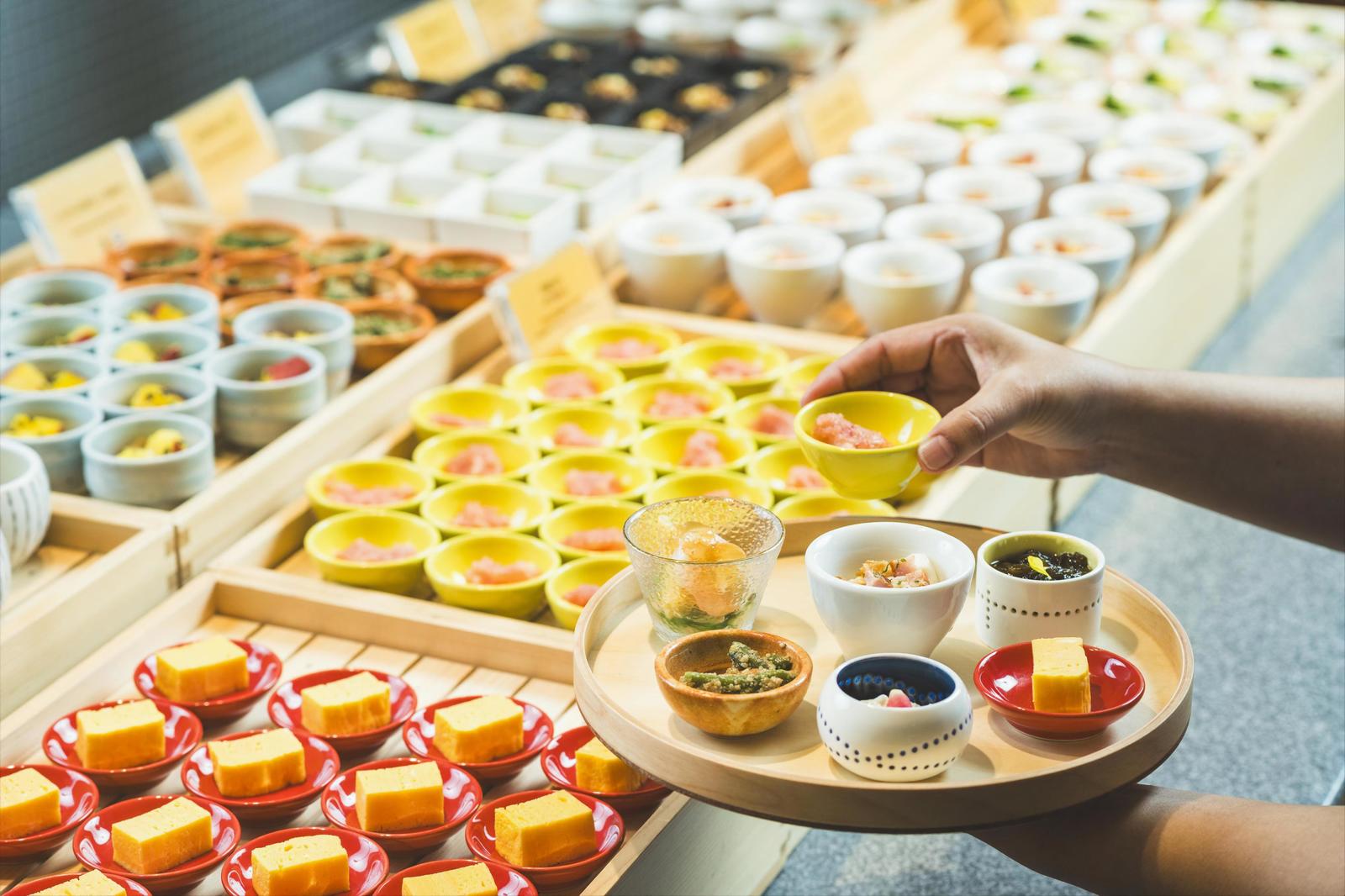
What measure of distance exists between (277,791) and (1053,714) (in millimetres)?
984

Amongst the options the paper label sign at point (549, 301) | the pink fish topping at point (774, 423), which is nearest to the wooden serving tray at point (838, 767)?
the pink fish topping at point (774, 423)

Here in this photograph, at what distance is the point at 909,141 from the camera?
4137 millimetres

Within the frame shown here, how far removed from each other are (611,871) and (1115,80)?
3.57m

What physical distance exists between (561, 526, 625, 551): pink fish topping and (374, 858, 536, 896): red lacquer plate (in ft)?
2.44

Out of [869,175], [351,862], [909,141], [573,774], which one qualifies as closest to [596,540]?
[573,774]

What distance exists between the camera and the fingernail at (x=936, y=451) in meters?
1.77

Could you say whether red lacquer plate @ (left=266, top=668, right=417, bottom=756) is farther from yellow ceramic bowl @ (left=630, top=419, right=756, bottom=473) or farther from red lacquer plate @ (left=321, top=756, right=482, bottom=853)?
yellow ceramic bowl @ (left=630, top=419, right=756, bottom=473)

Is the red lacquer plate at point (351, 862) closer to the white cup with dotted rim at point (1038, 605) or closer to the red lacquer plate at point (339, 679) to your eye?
the red lacquer plate at point (339, 679)

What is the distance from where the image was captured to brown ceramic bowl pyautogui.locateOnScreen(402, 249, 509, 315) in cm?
325

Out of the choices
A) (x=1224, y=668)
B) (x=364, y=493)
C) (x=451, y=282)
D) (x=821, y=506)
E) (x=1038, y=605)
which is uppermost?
(x=1038, y=605)

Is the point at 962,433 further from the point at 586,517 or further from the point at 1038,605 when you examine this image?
the point at 586,517

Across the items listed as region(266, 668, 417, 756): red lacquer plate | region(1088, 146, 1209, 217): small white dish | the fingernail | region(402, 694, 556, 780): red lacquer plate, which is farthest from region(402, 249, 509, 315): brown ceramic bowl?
the fingernail

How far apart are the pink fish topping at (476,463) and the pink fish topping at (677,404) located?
1.15ft

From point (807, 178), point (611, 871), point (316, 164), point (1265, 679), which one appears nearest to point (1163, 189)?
point (807, 178)
